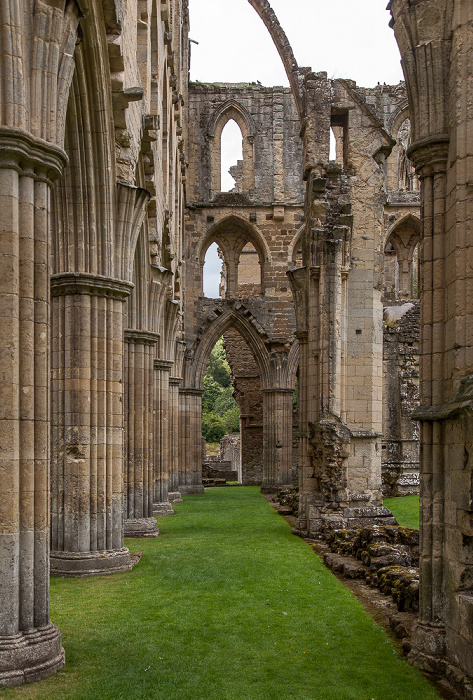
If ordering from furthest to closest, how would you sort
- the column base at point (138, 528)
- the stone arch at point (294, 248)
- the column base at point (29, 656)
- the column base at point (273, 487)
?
the stone arch at point (294, 248) < the column base at point (273, 487) < the column base at point (138, 528) < the column base at point (29, 656)

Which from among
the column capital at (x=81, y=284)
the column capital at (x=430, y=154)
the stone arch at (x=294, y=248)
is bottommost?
the column capital at (x=81, y=284)

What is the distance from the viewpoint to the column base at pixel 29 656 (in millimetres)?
4812

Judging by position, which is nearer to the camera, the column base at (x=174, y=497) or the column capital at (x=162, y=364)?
the column capital at (x=162, y=364)

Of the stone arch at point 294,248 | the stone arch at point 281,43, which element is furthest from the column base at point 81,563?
the stone arch at point 294,248

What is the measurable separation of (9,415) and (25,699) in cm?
174

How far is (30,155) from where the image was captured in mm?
5129

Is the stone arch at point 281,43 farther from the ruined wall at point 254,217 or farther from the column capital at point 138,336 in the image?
the ruined wall at point 254,217

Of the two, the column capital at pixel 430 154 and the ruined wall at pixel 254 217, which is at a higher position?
the ruined wall at pixel 254 217

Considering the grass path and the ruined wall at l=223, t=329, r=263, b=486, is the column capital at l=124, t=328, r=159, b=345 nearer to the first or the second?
the grass path

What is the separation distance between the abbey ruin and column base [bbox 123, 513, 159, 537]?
2cm

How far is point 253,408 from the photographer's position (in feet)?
101

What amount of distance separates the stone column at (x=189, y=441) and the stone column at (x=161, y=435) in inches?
278

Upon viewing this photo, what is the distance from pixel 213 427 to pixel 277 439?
23.2 m

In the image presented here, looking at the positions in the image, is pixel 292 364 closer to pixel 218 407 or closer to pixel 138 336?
pixel 138 336
